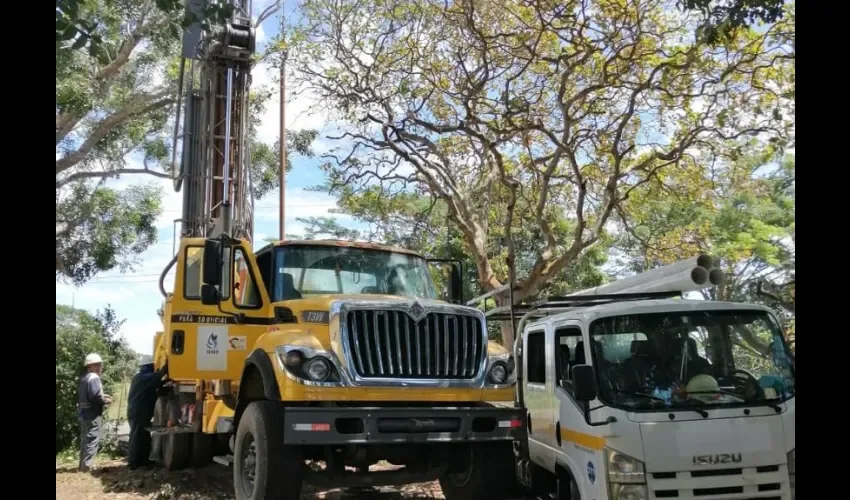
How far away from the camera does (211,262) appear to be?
6867 millimetres

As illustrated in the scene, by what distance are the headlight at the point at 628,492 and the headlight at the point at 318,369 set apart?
2485 mm

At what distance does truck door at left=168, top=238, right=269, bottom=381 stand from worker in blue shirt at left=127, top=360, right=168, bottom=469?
7.88ft

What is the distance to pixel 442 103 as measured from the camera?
45.8 ft

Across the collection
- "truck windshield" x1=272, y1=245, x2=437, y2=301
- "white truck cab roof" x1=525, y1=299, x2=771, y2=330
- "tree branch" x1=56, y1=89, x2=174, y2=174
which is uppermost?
"tree branch" x1=56, y1=89, x2=174, y2=174

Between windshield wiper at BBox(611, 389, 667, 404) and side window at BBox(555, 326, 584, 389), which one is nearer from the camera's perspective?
windshield wiper at BBox(611, 389, 667, 404)

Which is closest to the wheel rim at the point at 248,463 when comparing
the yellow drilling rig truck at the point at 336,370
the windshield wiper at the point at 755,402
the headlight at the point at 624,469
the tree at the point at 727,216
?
the yellow drilling rig truck at the point at 336,370

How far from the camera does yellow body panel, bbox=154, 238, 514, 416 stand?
6.37 metres

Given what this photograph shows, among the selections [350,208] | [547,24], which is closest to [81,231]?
[350,208]

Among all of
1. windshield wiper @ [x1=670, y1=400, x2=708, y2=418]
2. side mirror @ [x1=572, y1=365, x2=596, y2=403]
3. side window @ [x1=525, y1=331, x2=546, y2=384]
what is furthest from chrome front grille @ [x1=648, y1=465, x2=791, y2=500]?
side window @ [x1=525, y1=331, x2=546, y2=384]

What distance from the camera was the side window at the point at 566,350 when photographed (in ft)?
20.5

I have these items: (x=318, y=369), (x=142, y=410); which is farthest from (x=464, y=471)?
(x=142, y=410)

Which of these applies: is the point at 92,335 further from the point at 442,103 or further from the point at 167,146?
the point at 442,103

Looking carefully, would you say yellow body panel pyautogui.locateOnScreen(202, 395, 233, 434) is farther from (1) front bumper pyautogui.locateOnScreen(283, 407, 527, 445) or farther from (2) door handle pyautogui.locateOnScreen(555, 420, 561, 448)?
(2) door handle pyautogui.locateOnScreen(555, 420, 561, 448)

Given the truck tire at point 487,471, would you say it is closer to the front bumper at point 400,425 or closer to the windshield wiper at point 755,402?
the front bumper at point 400,425
